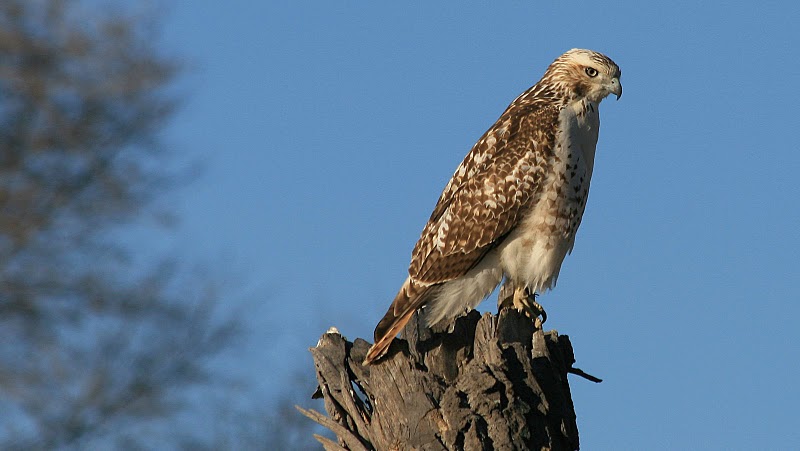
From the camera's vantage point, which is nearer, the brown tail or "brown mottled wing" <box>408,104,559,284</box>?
the brown tail

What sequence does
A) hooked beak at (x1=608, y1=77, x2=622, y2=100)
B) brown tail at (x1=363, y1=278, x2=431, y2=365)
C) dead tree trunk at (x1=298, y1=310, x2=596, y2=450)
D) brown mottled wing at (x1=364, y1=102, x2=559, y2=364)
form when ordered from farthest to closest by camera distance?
1. hooked beak at (x1=608, y1=77, x2=622, y2=100)
2. brown mottled wing at (x1=364, y1=102, x2=559, y2=364)
3. brown tail at (x1=363, y1=278, x2=431, y2=365)
4. dead tree trunk at (x1=298, y1=310, x2=596, y2=450)

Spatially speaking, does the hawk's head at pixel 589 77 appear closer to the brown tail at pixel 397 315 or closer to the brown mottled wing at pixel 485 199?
the brown mottled wing at pixel 485 199

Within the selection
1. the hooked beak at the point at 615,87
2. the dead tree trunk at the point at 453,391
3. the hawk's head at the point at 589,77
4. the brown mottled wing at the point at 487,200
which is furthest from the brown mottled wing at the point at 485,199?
the dead tree trunk at the point at 453,391

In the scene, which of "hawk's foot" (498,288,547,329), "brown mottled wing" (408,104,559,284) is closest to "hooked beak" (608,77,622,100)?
"brown mottled wing" (408,104,559,284)

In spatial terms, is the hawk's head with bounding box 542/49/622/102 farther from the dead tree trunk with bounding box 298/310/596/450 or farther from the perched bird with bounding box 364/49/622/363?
the dead tree trunk with bounding box 298/310/596/450

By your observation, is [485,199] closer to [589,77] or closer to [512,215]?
[512,215]

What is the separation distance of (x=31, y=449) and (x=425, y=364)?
11489 mm

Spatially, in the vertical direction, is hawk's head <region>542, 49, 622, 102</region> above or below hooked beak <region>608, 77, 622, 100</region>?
above

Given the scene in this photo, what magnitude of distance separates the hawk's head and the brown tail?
1.55 metres

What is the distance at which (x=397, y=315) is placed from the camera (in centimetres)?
586

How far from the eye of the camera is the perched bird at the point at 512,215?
650cm

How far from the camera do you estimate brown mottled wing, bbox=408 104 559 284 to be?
6480mm

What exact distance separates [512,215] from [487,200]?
0.52 feet

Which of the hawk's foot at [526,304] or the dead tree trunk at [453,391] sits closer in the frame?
the dead tree trunk at [453,391]
